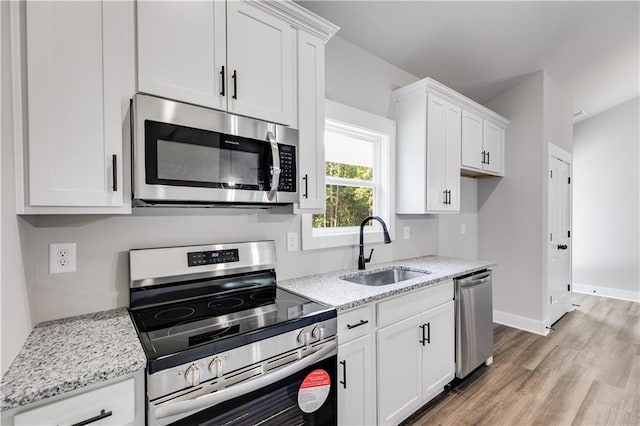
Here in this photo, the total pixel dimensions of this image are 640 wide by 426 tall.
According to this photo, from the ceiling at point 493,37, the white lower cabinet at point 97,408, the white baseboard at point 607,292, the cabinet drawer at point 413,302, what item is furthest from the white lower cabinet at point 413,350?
the white baseboard at point 607,292

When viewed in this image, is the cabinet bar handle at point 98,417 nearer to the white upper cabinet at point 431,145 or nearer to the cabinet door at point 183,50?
the cabinet door at point 183,50

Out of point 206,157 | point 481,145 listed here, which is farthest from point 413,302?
point 481,145

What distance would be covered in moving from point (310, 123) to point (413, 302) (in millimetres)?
1258

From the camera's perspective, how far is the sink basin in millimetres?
2270

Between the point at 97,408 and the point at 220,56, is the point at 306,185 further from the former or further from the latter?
the point at 97,408

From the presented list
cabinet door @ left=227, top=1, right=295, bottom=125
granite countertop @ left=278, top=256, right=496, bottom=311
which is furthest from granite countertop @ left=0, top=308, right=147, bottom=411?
cabinet door @ left=227, top=1, right=295, bottom=125

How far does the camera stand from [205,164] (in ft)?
4.51

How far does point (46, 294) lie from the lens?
1.28 m

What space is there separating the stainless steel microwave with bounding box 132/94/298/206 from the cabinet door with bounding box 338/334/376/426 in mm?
839

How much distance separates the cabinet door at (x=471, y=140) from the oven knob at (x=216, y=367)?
110 inches

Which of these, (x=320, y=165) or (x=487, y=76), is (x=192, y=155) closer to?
(x=320, y=165)

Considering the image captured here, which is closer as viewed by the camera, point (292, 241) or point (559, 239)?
point (292, 241)

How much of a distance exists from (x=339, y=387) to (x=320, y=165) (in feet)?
3.87

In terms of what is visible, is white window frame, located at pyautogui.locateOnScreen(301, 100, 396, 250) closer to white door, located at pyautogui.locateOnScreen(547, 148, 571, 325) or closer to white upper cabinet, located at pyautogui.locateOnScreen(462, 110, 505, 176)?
white upper cabinet, located at pyautogui.locateOnScreen(462, 110, 505, 176)
